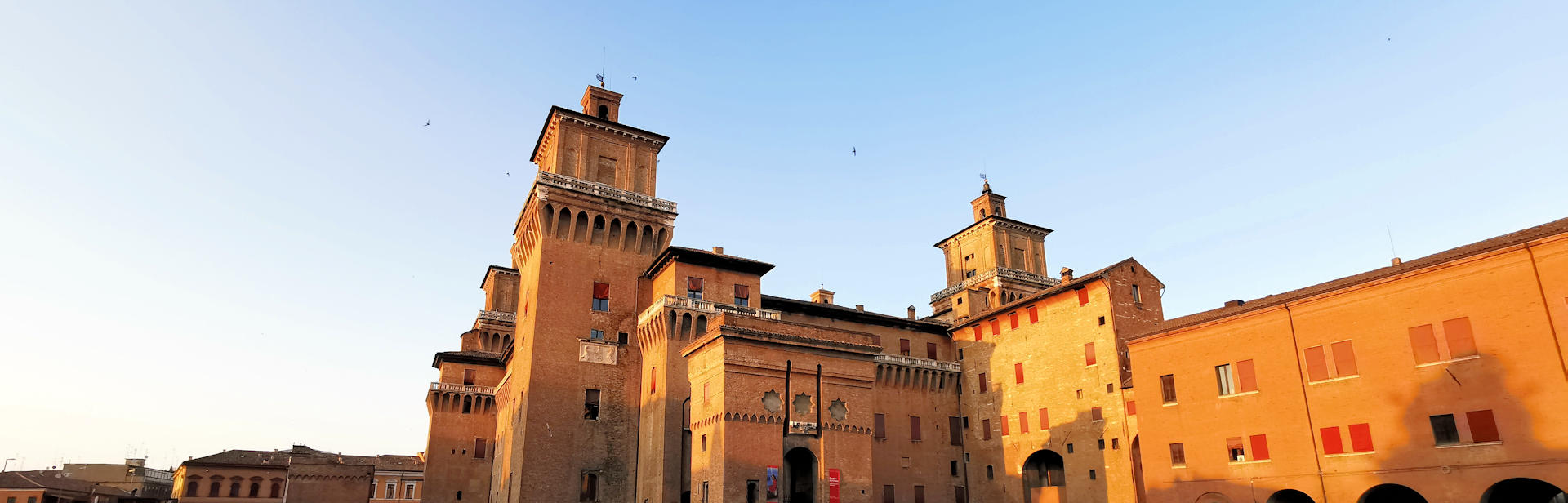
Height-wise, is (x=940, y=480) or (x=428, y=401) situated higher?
(x=428, y=401)

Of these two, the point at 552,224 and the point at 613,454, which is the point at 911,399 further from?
the point at 552,224

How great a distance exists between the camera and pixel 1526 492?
31797mm

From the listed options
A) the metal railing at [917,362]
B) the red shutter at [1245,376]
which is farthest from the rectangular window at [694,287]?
the red shutter at [1245,376]

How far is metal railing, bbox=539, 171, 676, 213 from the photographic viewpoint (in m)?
50.3

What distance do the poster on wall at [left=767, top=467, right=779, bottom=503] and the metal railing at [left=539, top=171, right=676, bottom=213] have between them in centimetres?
2114

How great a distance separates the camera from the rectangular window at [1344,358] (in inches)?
1329

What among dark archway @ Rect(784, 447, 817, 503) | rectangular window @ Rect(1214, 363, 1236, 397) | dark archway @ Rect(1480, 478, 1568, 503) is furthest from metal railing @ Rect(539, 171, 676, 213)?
dark archway @ Rect(1480, 478, 1568, 503)

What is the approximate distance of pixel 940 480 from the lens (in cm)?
5719

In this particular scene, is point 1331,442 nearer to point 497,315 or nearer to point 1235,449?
point 1235,449

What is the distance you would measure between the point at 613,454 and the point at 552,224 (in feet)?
43.5

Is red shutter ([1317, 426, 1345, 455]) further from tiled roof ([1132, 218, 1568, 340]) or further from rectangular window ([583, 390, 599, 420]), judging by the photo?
rectangular window ([583, 390, 599, 420])

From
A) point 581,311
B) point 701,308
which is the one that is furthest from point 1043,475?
point 581,311

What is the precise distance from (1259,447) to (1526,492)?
8.45m

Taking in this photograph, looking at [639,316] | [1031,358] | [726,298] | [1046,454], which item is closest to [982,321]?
[1031,358]
